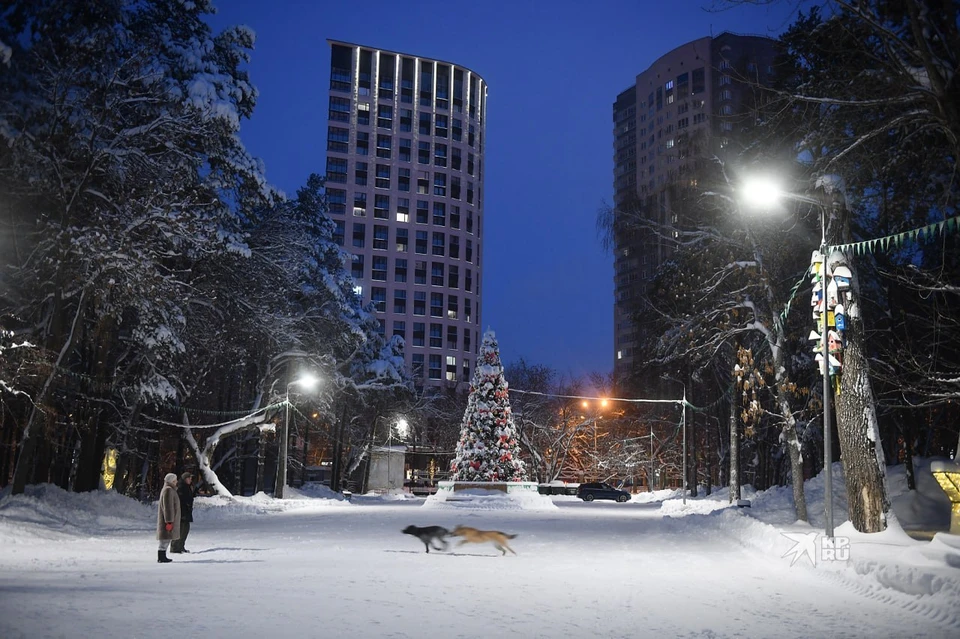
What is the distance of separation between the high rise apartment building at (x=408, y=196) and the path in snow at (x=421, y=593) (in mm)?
116552

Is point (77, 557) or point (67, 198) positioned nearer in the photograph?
point (77, 557)

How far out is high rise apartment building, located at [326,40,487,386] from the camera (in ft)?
448

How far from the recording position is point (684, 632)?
871 cm

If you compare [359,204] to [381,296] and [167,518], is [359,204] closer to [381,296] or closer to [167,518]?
[381,296]

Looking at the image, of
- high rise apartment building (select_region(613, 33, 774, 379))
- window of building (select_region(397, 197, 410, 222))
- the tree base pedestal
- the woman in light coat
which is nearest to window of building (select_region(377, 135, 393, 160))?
window of building (select_region(397, 197, 410, 222))

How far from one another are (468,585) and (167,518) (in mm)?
5758

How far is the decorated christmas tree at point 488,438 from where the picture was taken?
4575cm

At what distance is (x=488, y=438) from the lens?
46.2 m

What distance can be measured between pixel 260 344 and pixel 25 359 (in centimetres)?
1456

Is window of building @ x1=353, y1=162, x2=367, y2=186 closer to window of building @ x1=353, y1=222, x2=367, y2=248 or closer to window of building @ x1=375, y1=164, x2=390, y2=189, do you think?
window of building @ x1=375, y1=164, x2=390, y2=189

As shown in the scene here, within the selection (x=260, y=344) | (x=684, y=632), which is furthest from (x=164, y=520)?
(x=260, y=344)

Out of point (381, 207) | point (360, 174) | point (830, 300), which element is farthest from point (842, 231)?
point (360, 174)

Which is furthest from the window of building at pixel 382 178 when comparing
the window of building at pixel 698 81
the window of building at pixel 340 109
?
the window of building at pixel 698 81

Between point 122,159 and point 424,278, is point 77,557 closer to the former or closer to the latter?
point 122,159
